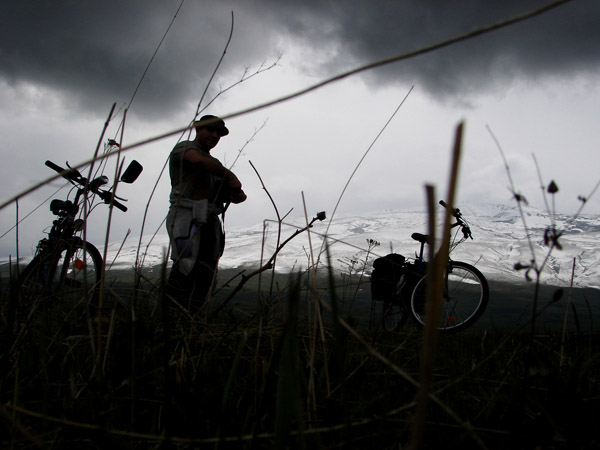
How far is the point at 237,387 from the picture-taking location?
0.76 meters

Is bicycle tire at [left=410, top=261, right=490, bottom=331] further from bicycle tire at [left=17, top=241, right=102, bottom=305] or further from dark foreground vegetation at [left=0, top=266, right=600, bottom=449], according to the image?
dark foreground vegetation at [left=0, top=266, right=600, bottom=449]

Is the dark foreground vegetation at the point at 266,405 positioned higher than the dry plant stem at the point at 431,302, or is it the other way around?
the dry plant stem at the point at 431,302

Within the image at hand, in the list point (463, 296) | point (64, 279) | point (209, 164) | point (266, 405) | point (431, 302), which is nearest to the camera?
point (431, 302)

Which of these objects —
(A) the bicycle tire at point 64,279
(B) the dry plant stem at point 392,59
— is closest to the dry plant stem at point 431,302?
(B) the dry plant stem at point 392,59

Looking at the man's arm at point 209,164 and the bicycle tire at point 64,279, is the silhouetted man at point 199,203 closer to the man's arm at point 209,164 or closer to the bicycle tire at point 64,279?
the man's arm at point 209,164

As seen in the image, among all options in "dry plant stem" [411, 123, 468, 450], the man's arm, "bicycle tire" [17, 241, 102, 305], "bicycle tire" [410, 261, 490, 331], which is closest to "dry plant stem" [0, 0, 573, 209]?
"dry plant stem" [411, 123, 468, 450]

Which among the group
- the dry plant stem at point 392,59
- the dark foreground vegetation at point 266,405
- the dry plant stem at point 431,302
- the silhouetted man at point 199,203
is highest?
the silhouetted man at point 199,203

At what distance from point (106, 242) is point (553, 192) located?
79 cm

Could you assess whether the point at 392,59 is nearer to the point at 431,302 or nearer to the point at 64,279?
the point at 431,302

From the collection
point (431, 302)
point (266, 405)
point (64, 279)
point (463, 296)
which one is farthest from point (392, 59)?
point (463, 296)

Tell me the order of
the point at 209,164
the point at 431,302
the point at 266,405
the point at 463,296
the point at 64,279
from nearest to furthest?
1. the point at 431,302
2. the point at 266,405
3. the point at 64,279
4. the point at 209,164
5. the point at 463,296

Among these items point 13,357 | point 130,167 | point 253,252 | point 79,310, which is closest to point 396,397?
point 13,357

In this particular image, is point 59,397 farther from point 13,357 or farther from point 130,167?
point 130,167

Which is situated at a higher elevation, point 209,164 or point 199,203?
point 209,164
